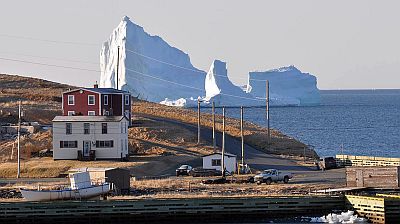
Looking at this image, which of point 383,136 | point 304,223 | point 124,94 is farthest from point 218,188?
point 383,136

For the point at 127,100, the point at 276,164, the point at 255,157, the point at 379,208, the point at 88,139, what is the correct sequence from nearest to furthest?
the point at 379,208, the point at 88,139, the point at 276,164, the point at 255,157, the point at 127,100

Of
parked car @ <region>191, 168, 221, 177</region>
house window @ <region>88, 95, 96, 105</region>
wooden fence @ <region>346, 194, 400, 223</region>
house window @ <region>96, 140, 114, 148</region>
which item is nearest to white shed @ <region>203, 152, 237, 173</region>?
parked car @ <region>191, 168, 221, 177</region>

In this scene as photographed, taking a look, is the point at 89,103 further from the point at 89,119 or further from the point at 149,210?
the point at 149,210

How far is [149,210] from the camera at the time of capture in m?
47.3

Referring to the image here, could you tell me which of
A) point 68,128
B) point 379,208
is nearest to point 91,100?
point 68,128

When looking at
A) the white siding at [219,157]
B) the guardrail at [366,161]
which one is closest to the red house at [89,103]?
the white siding at [219,157]

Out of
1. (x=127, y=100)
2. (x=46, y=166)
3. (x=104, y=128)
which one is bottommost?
(x=46, y=166)

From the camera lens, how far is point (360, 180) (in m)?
53.5

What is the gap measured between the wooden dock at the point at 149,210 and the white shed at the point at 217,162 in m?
22.1

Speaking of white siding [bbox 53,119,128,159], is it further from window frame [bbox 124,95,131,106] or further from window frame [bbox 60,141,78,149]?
window frame [bbox 124,95,131,106]

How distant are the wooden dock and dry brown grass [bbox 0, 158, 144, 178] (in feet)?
70.2

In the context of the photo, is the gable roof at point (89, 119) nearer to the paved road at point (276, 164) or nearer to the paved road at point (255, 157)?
the paved road at point (276, 164)

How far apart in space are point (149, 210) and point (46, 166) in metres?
24.7

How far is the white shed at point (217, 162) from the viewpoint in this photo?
69938mm
